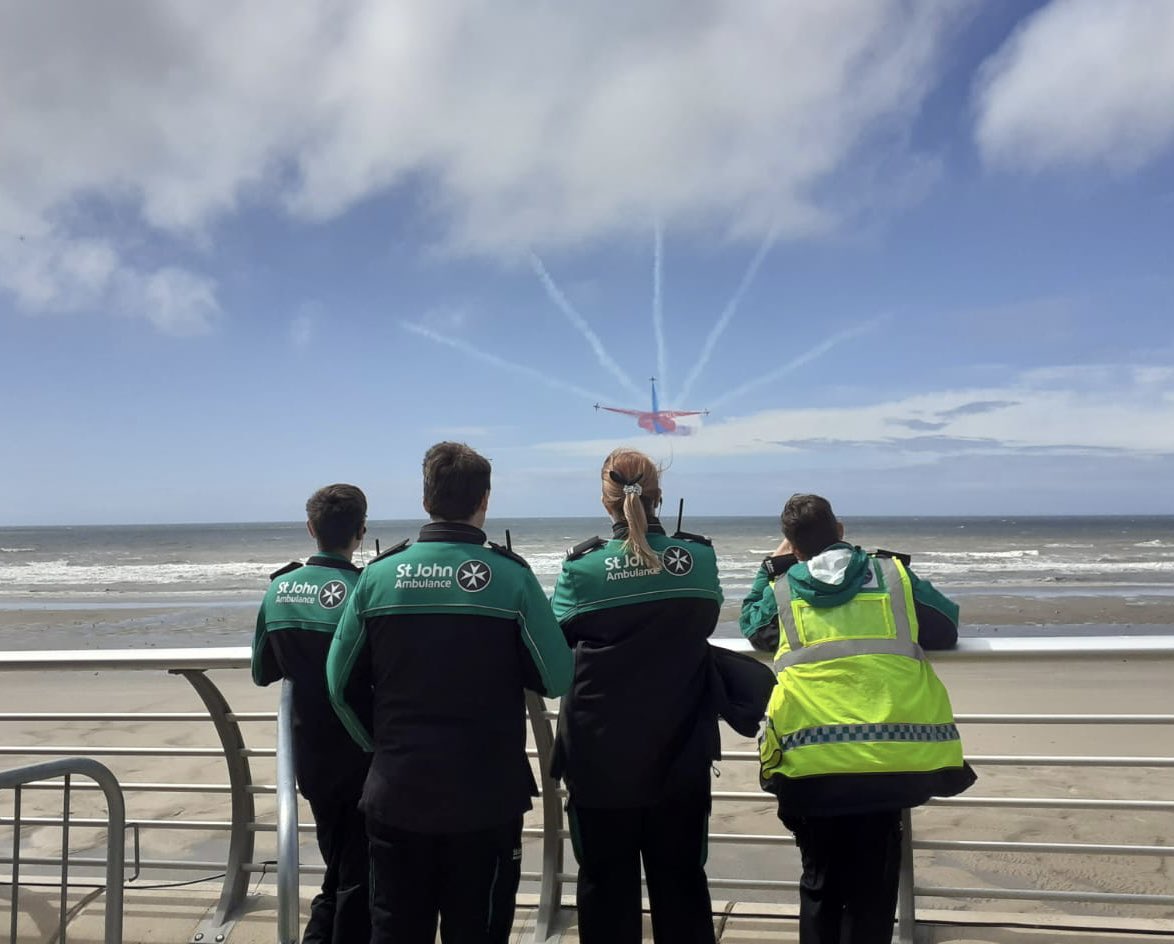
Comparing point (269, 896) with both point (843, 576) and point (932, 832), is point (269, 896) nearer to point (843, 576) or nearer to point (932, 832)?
point (843, 576)

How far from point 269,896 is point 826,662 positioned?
237cm

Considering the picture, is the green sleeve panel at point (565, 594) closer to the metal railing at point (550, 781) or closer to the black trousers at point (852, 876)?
the metal railing at point (550, 781)

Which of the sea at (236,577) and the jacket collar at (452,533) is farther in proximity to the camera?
the sea at (236,577)

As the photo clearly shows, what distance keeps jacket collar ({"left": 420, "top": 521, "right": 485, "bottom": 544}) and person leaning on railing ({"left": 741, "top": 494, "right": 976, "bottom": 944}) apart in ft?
3.13

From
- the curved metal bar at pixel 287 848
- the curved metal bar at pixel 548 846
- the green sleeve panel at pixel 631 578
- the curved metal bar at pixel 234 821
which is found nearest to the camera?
the curved metal bar at pixel 287 848

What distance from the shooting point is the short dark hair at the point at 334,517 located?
9.59 feet

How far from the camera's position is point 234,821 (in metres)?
3.34

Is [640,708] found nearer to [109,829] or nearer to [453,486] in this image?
[453,486]

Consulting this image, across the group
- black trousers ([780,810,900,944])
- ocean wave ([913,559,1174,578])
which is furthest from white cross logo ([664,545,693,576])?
ocean wave ([913,559,1174,578])

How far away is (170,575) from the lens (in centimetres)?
3362

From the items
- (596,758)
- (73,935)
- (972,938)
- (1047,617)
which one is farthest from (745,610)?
(1047,617)

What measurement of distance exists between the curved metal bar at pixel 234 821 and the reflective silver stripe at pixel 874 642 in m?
2.04

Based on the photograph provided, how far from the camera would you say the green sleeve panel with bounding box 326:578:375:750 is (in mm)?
2367

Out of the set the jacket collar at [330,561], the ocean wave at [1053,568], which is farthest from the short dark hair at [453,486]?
the ocean wave at [1053,568]
